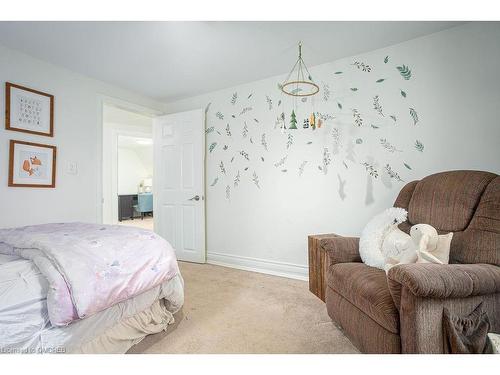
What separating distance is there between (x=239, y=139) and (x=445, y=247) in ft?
7.96

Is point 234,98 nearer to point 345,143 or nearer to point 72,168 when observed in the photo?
point 345,143

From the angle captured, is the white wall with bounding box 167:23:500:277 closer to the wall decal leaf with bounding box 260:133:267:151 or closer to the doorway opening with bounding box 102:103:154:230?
the wall decal leaf with bounding box 260:133:267:151

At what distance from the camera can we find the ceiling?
6.92 ft

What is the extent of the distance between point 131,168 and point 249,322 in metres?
7.92

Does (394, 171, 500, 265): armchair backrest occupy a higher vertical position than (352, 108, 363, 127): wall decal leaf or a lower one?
lower

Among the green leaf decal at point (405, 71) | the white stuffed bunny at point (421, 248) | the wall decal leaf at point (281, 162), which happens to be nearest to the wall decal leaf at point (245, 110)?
the wall decal leaf at point (281, 162)

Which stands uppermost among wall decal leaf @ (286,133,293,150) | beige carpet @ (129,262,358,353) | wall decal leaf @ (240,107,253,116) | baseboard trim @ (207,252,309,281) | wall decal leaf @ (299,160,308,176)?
wall decal leaf @ (240,107,253,116)

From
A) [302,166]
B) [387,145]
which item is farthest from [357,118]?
[302,166]

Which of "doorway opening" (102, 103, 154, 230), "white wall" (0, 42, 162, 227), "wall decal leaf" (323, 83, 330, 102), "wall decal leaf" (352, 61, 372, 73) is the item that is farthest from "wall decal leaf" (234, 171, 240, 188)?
"doorway opening" (102, 103, 154, 230)

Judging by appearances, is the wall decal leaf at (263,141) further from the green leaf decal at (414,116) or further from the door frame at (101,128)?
the door frame at (101,128)

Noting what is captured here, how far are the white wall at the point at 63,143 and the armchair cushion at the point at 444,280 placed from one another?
311cm

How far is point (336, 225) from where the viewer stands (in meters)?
2.71

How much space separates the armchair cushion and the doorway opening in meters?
4.14

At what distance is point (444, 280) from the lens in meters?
1.11
